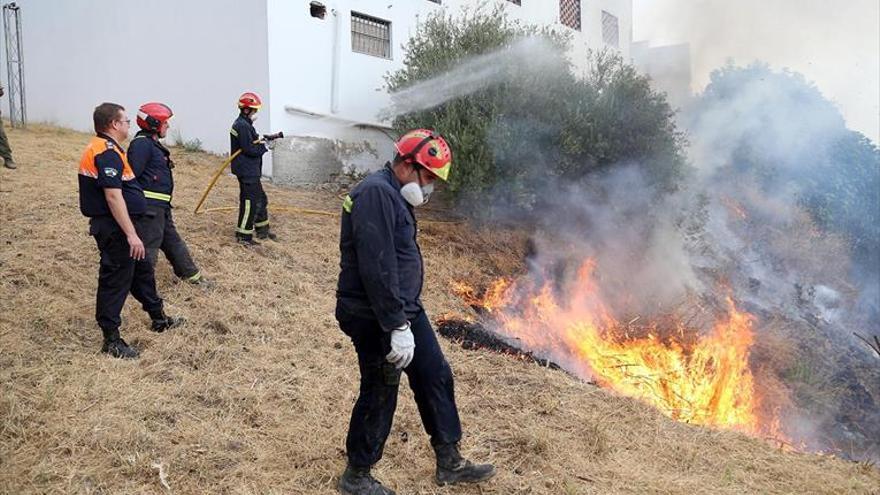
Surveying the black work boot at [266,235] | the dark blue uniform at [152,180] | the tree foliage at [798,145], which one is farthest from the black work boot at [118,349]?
the tree foliage at [798,145]

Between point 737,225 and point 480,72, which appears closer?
point 480,72

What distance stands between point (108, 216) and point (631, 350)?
242 inches

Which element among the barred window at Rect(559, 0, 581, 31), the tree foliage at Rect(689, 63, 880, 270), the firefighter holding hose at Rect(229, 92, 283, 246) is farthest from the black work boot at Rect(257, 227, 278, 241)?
the tree foliage at Rect(689, 63, 880, 270)

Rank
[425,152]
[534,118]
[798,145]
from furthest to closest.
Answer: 1. [798,145]
2. [534,118]
3. [425,152]

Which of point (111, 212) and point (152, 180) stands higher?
point (152, 180)

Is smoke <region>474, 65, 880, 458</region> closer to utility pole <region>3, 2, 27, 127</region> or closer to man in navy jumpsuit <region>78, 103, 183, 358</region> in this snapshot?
man in navy jumpsuit <region>78, 103, 183, 358</region>

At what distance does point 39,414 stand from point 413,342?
2.39m

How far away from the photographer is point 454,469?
3.56 metres

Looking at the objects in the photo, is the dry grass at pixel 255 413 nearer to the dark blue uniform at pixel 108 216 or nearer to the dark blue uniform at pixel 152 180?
the dark blue uniform at pixel 108 216

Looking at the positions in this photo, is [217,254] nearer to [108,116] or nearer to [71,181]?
[108,116]

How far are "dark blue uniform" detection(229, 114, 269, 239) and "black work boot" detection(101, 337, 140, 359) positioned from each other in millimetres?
2907

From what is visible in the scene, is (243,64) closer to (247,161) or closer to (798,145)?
(247,161)

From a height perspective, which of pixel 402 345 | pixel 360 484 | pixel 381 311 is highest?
pixel 381 311

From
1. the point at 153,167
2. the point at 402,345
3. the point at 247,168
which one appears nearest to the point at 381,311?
the point at 402,345
